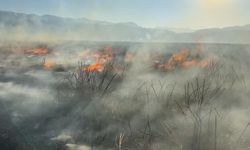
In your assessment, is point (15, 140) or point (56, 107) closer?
point (15, 140)

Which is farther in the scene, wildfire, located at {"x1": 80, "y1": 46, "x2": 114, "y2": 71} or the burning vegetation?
wildfire, located at {"x1": 80, "y1": 46, "x2": 114, "y2": 71}

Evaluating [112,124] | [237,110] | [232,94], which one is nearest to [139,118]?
[112,124]

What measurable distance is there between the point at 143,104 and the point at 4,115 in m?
5.57

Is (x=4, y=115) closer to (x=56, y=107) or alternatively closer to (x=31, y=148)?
(x=56, y=107)

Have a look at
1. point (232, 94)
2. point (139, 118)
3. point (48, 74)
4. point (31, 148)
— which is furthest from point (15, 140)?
point (48, 74)

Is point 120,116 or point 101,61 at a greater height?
point 101,61

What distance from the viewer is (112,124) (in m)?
13.0

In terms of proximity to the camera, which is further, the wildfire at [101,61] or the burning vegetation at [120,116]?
the wildfire at [101,61]

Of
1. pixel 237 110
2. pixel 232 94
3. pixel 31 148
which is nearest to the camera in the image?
pixel 31 148

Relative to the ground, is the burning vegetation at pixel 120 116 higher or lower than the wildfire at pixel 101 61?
lower

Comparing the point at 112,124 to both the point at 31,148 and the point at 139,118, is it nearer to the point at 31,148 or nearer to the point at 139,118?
the point at 139,118

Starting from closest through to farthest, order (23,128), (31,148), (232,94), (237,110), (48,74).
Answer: (31,148) → (23,128) → (237,110) → (232,94) → (48,74)

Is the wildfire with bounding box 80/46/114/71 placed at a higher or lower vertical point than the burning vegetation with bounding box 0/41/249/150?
higher

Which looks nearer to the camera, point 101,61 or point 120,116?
point 120,116
